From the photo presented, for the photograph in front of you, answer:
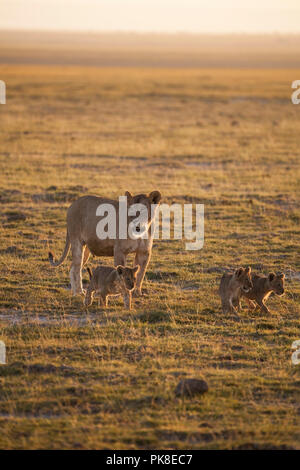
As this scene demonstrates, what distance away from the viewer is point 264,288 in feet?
31.4

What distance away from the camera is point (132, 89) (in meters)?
56.8

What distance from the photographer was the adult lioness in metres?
9.76

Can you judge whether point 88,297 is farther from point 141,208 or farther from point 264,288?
point 264,288

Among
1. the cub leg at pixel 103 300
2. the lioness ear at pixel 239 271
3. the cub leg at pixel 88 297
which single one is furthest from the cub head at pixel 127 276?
the lioness ear at pixel 239 271

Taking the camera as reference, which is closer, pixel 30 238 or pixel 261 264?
pixel 261 264

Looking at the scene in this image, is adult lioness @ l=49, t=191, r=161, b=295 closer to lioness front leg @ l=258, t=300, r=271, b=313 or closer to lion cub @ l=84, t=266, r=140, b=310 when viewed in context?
lion cub @ l=84, t=266, r=140, b=310

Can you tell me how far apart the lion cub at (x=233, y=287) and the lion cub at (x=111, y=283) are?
125 centimetres

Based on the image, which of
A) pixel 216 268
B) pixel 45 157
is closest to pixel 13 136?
pixel 45 157

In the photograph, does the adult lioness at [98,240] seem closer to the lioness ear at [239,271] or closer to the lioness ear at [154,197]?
the lioness ear at [154,197]

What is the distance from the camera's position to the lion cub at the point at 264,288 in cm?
955

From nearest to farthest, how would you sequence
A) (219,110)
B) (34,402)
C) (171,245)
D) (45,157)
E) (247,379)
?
(34,402) < (247,379) < (171,245) < (45,157) < (219,110)

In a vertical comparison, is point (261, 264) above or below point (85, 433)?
above
